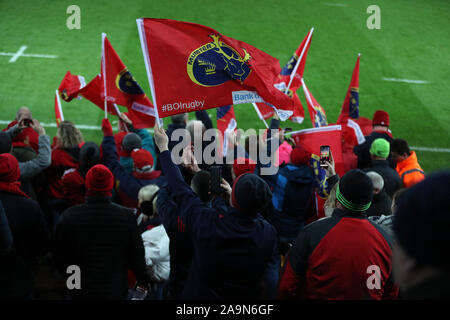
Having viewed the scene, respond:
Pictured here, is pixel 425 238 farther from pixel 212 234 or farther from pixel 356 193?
pixel 356 193

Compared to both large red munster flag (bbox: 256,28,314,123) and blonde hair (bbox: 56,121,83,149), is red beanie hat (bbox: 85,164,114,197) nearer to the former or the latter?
blonde hair (bbox: 56,121,83,149)

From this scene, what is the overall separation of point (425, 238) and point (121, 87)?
179 inches

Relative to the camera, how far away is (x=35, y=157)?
455 cm

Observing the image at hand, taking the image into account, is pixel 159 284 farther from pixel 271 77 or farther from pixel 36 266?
pixel 271 77

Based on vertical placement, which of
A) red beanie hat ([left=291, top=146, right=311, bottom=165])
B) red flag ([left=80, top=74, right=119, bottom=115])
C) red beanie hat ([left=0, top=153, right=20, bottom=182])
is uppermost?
red flag ([left=80, top=74, right=119, bottom=115])

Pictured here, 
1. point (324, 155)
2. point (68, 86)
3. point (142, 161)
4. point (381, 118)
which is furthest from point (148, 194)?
point (381, 118)

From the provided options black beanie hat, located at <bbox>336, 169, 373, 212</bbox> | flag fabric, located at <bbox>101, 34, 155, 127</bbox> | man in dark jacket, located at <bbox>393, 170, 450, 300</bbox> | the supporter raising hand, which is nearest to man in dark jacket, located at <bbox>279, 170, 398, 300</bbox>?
black beanie hat, located at <bbox>336, 169, 373, 212</bbox>

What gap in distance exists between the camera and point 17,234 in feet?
9.86

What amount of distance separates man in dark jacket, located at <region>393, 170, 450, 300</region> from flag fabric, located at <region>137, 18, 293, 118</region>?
280 cm

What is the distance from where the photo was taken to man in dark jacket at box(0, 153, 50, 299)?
298 cm

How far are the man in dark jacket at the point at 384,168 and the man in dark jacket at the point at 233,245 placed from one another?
2.83m

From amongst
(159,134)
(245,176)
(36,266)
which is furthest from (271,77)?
(36,266)
